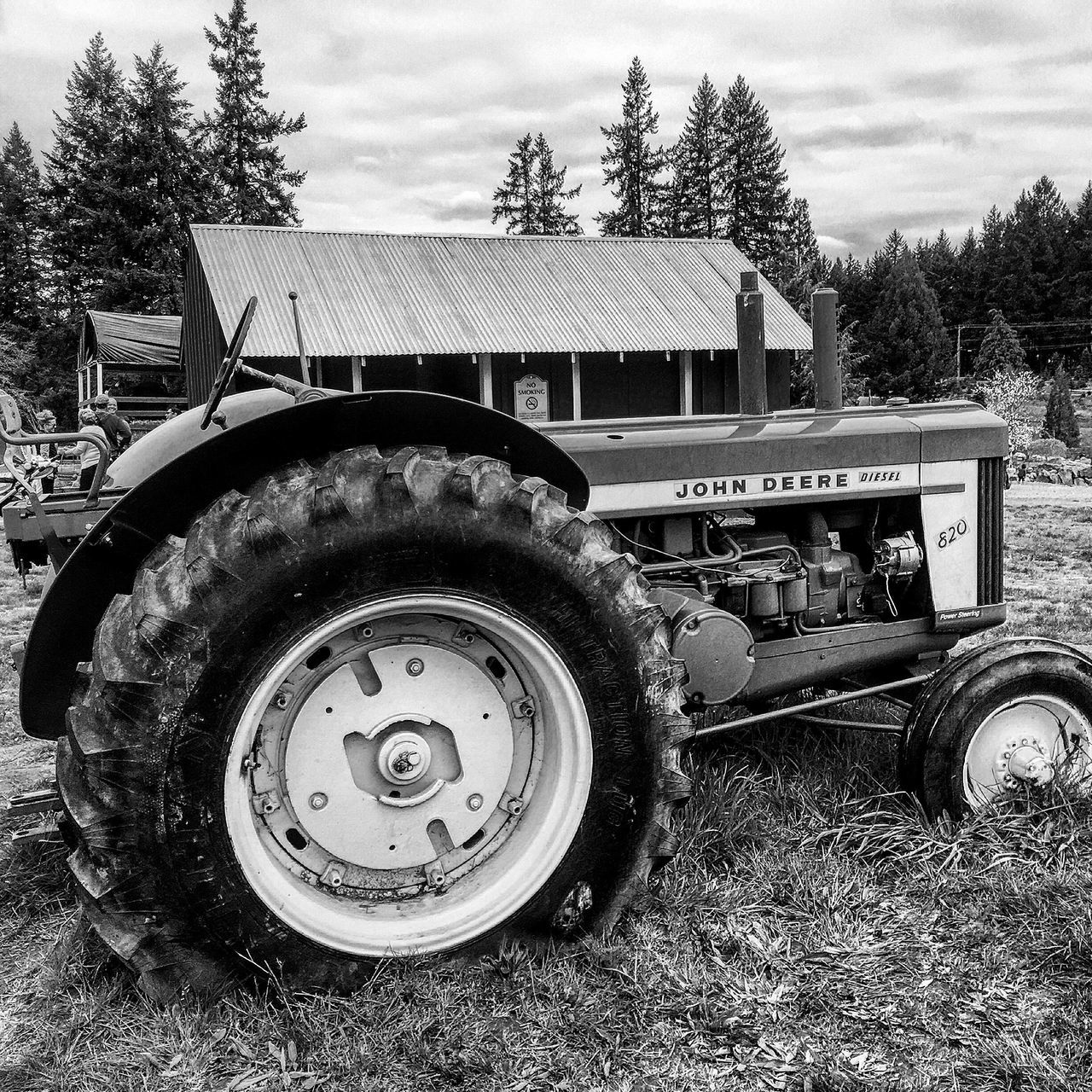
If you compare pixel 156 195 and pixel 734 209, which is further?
pixel 734 209

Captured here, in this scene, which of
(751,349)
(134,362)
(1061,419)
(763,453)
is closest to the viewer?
(763,453)

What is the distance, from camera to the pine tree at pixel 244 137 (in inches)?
1646

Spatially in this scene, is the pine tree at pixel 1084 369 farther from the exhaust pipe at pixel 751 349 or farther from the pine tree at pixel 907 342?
the exhaust pipe at pixel 751 349

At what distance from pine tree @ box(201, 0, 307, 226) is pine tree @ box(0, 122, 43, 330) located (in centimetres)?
855

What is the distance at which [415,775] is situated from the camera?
2.28m

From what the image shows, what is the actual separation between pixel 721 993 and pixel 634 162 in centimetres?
5549

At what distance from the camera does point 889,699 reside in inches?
141

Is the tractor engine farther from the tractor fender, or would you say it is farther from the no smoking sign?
the no smoking sign

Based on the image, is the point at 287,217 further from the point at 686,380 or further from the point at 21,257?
the point at 686,380

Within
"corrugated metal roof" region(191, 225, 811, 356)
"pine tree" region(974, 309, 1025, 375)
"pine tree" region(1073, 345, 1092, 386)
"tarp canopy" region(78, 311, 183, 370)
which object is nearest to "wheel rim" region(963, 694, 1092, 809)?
"corrugated metal roof" region(191, 225, 811, 356)

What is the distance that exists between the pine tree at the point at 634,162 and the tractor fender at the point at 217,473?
174 feet

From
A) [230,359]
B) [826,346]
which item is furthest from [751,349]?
[230,359]

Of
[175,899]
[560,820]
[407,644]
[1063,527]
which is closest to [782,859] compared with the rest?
[560,820]

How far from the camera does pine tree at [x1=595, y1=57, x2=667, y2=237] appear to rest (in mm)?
53000
